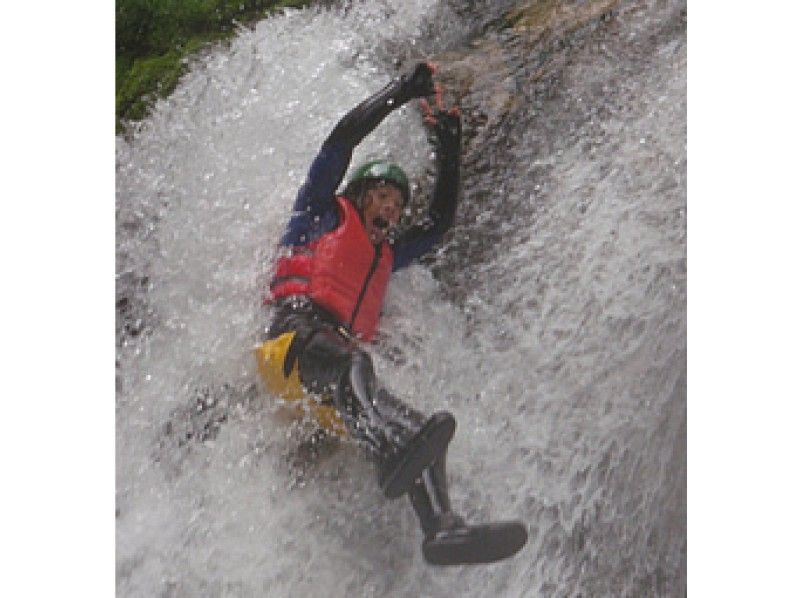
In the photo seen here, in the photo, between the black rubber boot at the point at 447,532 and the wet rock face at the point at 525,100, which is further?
the wet rock face at the point at 525,100

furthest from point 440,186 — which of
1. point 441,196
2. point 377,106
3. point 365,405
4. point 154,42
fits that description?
point 154,42

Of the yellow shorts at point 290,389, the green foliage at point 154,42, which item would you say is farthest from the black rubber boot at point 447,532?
the green foliage at point 154,42

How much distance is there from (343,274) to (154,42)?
0.46 meters

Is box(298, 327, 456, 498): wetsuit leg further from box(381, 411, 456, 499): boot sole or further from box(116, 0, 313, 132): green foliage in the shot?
box(116, 0, 313, 132): green foliage

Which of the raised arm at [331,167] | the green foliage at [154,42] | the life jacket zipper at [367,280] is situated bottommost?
the life jacket zipper at [367,280]

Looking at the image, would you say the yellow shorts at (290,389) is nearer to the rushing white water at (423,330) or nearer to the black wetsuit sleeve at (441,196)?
the rushing white water at (423,330)

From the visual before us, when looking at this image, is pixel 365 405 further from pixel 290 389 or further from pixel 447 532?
pixel 447 532

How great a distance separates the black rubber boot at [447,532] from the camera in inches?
77.9

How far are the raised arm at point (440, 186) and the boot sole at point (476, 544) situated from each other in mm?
431

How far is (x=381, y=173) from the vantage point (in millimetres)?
2004

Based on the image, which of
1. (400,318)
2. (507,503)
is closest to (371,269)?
(400,318)

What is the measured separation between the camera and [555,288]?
2.13 meters

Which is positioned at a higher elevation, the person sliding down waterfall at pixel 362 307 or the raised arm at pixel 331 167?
the raised arm at pixel 331 167

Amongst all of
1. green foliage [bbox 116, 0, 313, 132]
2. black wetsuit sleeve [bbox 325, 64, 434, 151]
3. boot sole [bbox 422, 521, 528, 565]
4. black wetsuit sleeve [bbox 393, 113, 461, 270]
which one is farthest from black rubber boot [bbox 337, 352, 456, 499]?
green foliage [bbox 116, 0, 313, 132]
